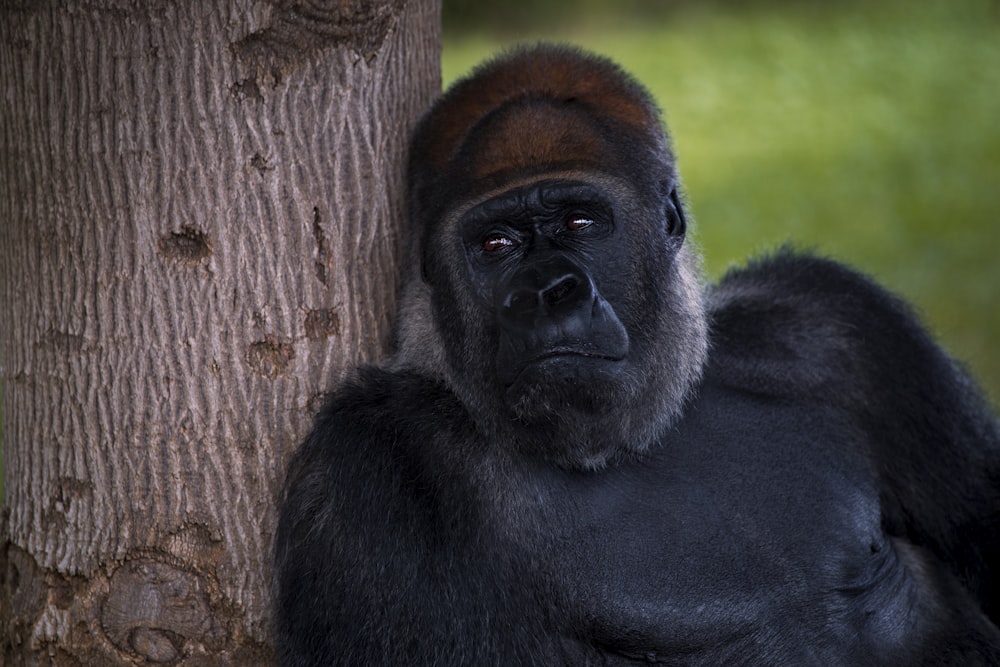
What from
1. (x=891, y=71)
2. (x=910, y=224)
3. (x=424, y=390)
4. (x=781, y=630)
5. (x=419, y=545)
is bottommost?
(x=781, y=630)

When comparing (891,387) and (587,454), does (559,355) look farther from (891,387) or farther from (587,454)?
(891,387)

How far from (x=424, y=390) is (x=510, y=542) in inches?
18.7

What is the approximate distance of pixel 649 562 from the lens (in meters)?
3.03

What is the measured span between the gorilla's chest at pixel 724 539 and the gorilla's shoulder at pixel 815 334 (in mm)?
165

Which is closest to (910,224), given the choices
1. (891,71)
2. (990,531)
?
(891,71)

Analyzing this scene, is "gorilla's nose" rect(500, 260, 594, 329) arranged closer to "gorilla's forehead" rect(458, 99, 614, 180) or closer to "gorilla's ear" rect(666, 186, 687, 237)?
"gorilla's forehead" rect(458, 99, 614, 180)

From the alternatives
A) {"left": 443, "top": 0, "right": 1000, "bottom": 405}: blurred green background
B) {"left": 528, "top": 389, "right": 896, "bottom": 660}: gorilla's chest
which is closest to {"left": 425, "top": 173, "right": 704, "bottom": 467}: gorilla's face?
{"left": 528, "top": 389, "right": 896, "bottom": 660}: gorilla's chest

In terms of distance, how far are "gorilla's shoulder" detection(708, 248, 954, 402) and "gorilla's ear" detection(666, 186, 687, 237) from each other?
14.9 inches

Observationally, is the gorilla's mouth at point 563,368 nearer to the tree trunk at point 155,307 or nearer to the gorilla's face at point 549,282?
the gorilla's face at point 549,282

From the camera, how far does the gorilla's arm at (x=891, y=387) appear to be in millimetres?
3439

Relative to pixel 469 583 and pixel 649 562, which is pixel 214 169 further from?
pixel 649 562

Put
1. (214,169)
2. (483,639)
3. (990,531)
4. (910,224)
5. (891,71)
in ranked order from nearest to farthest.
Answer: (483,639), (214,169), (990,531), (910,224), (891,71)

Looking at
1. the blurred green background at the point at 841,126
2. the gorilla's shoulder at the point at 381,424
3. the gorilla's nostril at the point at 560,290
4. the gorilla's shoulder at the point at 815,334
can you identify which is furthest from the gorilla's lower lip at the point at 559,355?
the blurred green background at the point at 841,126

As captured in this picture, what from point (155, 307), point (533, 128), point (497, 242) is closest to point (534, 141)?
point (533, 128)
